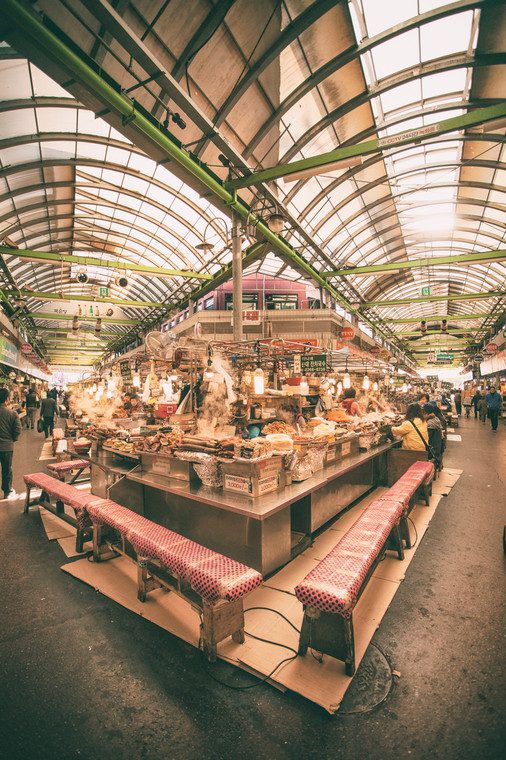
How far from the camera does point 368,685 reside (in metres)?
2.41

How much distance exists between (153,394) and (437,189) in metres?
12.4

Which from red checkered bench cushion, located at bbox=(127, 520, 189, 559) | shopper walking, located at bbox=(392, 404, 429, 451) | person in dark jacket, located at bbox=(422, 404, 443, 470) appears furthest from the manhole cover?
person in dark jacket, located at bbox=(422, 404, 443, 470)

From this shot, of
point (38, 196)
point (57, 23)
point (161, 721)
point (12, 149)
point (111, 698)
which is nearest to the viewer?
point (161, 721)

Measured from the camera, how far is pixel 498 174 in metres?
11.2

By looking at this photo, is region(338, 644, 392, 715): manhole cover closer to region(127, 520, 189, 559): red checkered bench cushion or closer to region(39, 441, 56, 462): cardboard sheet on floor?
region(127, 520, 189, 559): red checkered bench cushion

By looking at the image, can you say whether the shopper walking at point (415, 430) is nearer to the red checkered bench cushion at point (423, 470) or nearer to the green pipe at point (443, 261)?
the red checkered bench cushion at point (423, 470)

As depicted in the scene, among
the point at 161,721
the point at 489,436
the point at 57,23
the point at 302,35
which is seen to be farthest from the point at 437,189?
the point at 161,721

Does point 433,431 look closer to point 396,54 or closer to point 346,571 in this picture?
point 346,571

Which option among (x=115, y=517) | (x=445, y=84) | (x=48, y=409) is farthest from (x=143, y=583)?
(x=48, y=409)

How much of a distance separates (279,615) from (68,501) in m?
3.20

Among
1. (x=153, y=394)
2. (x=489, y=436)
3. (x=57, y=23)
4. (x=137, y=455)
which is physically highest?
(x=57, y=23)

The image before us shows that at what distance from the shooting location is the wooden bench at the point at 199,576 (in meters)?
2.57

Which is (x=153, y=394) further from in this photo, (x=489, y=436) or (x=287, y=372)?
(x=489, y=436)

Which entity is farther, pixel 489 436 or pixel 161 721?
pixel 489 436
